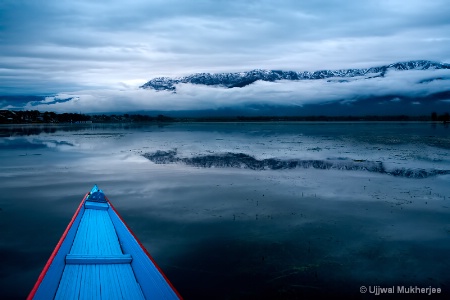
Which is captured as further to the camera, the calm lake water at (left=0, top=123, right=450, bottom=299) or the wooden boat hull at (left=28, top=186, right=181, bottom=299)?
the calm lake water at (left=0, top=123, right=450, bottom=299)

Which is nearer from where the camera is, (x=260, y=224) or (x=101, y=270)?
(x=101, y=270)

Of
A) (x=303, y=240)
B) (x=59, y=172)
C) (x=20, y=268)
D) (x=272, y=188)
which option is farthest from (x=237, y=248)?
(x=59, y=172)

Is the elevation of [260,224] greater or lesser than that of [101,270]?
lesser

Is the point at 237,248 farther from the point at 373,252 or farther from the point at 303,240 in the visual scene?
the point at 373,252

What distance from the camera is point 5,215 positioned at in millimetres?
16000

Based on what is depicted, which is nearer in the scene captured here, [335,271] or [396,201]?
[335,271]

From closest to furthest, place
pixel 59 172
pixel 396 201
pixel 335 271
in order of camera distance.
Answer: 1. pixel 335 271
2. pixel 396 201
3. pixel 59 172

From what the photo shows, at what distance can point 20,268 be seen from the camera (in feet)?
35.2

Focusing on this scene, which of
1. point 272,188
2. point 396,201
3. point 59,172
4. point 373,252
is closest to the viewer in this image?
point 373,252

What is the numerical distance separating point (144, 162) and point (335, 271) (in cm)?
2526

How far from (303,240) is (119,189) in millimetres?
12995

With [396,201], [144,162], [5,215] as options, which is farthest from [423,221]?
[144,162]

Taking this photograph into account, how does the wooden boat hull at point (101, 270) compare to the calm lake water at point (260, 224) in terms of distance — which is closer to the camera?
the wooden boat hull at point (101, 270)

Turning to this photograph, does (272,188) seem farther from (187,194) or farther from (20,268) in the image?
(20,268)
